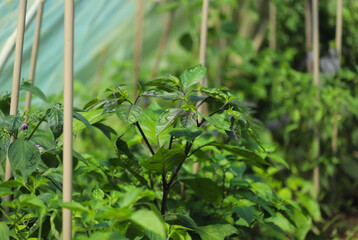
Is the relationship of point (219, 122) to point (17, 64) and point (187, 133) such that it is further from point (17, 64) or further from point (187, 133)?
point (17, 64)

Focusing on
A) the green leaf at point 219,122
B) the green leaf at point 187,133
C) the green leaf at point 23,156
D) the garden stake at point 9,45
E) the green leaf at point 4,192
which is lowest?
the green leaf at point 4,192

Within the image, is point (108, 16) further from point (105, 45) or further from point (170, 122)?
point (170, 122)

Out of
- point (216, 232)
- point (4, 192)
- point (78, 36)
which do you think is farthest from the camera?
point (78, 36)

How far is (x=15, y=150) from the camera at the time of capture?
945 mm

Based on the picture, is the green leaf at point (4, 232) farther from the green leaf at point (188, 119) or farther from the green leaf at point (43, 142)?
the green leaf at point (188, 119)

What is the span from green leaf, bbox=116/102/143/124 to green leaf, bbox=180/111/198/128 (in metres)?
0.09

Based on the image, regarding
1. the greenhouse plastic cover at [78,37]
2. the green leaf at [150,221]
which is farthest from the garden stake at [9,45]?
the green leaf at [150,221]

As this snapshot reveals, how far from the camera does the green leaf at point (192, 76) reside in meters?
1.09

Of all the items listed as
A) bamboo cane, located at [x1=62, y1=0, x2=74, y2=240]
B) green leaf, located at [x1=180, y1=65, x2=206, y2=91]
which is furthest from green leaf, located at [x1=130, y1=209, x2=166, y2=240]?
green leaf, located at [x1=180, y1=65, x2=206, y2=91]

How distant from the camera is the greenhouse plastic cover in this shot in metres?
1.67

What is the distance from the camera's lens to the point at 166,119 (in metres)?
1.00

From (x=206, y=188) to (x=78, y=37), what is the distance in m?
1.51

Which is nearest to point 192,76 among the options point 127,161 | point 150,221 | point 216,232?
point 127,161

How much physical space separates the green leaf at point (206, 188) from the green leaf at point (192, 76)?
0.25 m
